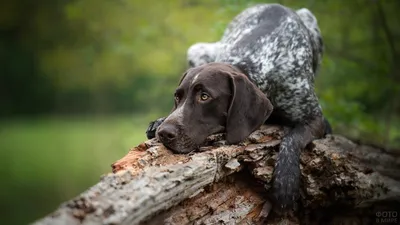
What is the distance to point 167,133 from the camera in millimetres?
3447

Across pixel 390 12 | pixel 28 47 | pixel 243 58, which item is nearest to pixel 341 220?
pixel 243 58

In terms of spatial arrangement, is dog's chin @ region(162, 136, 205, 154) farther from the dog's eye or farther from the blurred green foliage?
the blurred green foliage

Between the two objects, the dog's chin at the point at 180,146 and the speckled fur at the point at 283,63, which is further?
the speckled fur at the point at 283,63

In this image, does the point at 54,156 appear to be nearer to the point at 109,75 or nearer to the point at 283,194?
the point at 109,75

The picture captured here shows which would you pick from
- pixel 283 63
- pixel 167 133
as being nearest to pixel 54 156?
pixel 283 63

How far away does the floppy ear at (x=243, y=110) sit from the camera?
12.3 ft

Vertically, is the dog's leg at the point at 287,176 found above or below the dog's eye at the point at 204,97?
below

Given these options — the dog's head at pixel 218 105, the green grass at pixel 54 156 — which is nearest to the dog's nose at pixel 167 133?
the dog's head at pixel 218 105

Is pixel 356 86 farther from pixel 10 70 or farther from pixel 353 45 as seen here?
pixel 10 70

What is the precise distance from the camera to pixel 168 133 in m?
3.45

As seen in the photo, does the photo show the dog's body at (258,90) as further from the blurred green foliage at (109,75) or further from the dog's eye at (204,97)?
the blurred green foliage at (109,75)

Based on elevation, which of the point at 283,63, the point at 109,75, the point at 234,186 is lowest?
the point at 234,186

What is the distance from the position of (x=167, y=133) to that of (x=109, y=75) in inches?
524

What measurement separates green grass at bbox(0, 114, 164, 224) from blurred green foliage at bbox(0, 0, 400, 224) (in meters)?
0.04
